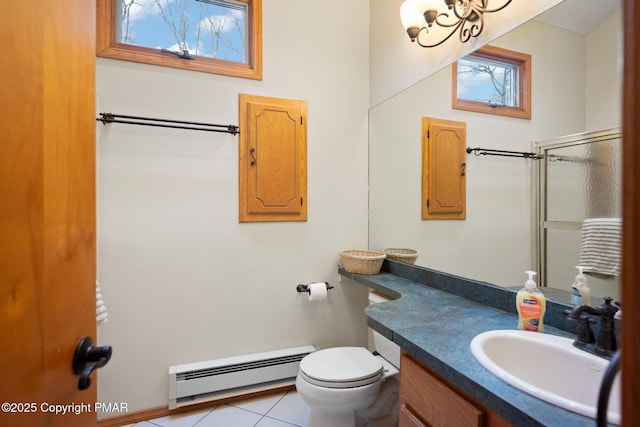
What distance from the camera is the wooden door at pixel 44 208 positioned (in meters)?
0.47

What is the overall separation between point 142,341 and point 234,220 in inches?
35.5

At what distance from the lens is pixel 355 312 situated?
2.32 m

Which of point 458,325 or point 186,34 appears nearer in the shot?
point 458,325

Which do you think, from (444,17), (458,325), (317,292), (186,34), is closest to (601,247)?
(458,325)

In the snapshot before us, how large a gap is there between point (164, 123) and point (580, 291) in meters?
2.17

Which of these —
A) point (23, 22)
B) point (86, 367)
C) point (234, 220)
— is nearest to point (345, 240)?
point (234, 220)

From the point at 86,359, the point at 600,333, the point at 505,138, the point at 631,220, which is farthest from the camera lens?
the point at 505,138

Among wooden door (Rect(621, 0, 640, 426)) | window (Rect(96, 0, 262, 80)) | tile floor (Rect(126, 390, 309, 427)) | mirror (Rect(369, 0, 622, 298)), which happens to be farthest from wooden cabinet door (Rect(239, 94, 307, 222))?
wooden door (Rect(621, 0, 640, 426))

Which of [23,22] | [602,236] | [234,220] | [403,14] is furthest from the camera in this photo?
[234,220]

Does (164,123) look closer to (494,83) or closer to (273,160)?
(273,160)

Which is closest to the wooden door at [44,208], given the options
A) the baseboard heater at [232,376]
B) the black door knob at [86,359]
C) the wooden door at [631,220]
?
the black door knob at [86,359]

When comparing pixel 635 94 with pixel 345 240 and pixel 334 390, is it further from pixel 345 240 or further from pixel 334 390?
pixel 345 240

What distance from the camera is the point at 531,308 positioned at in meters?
1.05

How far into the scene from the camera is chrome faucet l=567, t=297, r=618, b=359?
2.81 feet
